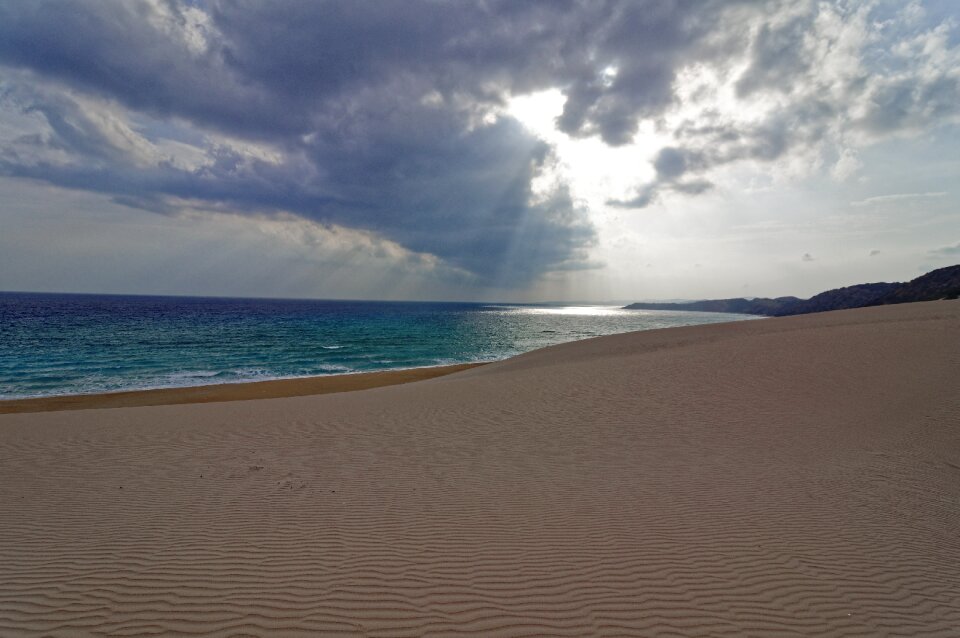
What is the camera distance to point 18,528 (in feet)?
18.9

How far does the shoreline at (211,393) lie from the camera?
18.4m

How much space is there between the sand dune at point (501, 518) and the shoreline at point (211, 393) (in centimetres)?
601

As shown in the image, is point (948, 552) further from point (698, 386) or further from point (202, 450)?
point (202, 450)

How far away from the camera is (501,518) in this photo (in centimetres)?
591

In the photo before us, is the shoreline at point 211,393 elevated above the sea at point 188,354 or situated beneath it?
situated beneath

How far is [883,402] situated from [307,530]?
14.9 m

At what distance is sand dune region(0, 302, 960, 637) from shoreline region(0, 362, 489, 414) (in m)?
6.01

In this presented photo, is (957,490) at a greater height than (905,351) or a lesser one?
lesser

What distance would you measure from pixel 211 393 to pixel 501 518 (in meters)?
20.3

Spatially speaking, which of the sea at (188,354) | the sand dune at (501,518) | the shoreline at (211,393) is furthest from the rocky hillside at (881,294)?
the shoreline at (211,393)

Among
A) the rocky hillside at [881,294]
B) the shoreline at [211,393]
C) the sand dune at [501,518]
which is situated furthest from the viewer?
the rocky hillside at [881,294]

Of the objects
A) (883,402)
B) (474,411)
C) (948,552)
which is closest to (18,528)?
(474,411)

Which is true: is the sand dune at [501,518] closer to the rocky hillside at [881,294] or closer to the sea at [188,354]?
the sea at [188,354]

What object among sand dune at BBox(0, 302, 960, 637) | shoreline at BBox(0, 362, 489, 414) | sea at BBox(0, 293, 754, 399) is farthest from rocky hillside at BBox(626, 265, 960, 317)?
shoreline at BBox(0, 362, 489, 414)
